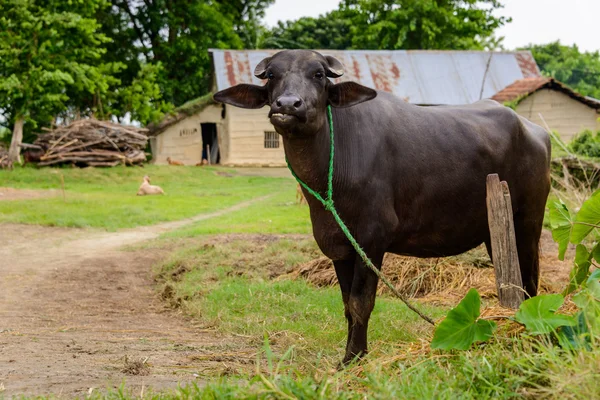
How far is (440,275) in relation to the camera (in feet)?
26.5

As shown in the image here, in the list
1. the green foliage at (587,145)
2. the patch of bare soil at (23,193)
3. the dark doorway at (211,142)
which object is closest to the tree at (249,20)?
the dark doorway at (211,142)

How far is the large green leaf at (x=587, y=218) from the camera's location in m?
4.30

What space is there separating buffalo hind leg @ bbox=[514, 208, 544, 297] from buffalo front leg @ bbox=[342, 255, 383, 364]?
164 cm

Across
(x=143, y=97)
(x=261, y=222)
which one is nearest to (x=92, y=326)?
(x=261, y=222)

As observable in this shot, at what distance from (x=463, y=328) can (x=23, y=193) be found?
59.8 ft

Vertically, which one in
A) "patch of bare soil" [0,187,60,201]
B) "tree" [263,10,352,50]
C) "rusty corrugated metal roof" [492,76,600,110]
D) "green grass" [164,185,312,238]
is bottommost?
"green grass" [164,185,312,238]

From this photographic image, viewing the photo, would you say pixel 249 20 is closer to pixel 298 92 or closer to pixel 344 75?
pixel 344 75

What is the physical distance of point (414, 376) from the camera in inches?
139

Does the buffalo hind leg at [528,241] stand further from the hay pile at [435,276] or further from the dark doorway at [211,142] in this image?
the dark doorway at [211,142]

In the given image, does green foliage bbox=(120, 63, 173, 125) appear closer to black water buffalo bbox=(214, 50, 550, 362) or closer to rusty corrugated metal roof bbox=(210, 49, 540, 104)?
rusty corrugated metal roof bbox=(210, 49, 540, 104)

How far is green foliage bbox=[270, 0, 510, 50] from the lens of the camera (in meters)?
37.1

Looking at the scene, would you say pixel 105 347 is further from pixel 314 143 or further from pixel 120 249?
pixel 120 249

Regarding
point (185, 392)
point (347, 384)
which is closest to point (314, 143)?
point (347, 384)

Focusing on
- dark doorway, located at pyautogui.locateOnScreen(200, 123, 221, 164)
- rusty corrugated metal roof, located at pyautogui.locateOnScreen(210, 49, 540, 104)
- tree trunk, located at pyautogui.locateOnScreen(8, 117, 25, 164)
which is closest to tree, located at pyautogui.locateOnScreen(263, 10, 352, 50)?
dark doorway, located at pyautogui.locateOnScreen(200, 123, 221, 164)
